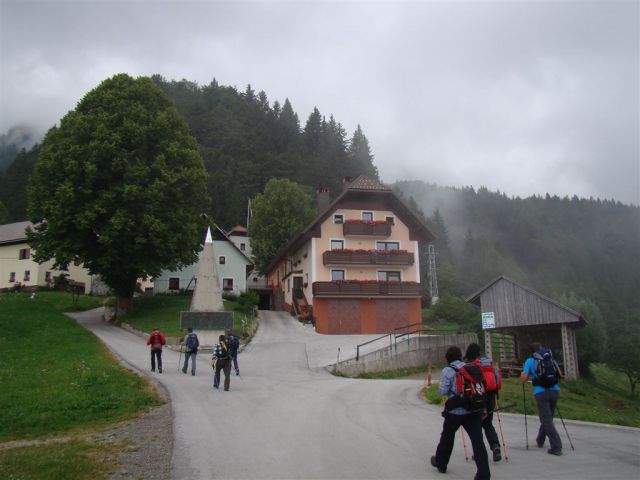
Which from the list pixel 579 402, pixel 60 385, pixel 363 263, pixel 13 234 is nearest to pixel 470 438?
pixel 60 385

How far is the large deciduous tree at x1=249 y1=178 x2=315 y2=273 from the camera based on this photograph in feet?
194

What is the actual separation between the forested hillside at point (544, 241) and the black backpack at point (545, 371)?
85221 millimetres

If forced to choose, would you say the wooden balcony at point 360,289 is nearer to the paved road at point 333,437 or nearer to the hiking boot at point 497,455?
the paved road at point 333,437

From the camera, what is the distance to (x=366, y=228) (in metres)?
39.1

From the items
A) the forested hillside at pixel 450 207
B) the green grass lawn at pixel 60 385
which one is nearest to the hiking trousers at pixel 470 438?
the green grass lawn at pixel 60 385

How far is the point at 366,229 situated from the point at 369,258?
212 cm

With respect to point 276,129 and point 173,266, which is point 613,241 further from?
point 173,266

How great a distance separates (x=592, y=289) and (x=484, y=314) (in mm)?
91389

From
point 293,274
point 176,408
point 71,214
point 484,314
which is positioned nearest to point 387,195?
point 293,274

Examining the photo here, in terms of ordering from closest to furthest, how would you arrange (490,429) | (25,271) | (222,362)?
(490,429), (222,362), (25,271)

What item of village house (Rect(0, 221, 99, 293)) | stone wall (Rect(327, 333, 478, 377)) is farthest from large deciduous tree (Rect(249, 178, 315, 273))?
stone wall (Rect(327, 333, 478, 377))

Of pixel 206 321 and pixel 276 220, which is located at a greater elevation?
pixel 276 220

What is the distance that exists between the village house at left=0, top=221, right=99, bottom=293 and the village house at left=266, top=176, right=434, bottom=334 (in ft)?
86.3

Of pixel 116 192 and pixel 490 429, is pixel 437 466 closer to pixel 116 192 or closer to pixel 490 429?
pixel 490 429
